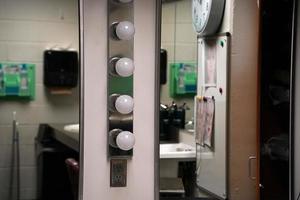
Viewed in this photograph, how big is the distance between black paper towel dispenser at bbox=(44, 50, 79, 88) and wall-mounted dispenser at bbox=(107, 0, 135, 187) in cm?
12

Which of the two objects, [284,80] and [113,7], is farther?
[284,80]

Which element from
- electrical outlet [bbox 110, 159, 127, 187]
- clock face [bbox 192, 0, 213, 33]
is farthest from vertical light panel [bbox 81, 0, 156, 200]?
clock face [bbox 192, 0, 213, 33]

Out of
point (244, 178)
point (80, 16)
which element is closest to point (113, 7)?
point (80, 16)

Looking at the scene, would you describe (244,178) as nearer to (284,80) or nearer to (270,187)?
(270,187)

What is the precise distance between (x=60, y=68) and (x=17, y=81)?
0.47ft

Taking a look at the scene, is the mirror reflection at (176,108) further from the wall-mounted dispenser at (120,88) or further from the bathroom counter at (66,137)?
the bathroom counter at (66,137)

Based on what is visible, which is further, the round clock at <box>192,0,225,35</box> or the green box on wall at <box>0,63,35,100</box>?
the round clock at <box>192,0,225,35</box>

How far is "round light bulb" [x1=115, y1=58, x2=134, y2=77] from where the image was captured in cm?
145

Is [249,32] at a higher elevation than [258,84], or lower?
higher

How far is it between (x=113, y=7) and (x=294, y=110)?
747 millimetres

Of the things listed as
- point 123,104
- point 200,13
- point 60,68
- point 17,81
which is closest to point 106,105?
point 123,104

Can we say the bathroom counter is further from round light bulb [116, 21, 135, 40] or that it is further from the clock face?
the clock face

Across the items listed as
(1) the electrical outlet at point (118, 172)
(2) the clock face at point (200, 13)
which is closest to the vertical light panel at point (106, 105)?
(1) the electrical outlet at point (118, 172)

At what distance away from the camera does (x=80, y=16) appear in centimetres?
147
